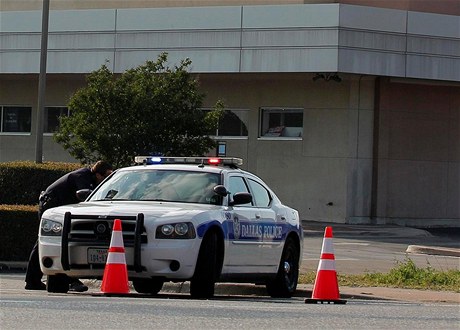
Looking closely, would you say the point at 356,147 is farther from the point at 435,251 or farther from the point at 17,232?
the point at 17,232

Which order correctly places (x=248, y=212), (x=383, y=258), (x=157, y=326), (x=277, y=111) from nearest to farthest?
(x=157, y=326), (x=248, y=212), (x=383, y=258), (x=277, y=111)

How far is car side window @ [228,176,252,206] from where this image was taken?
603 inches

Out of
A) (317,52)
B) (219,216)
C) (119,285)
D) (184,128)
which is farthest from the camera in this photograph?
(317,52)

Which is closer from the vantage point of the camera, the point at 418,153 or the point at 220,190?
the point at 220,190

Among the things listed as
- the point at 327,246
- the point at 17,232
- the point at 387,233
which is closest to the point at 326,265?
the point at 327,246

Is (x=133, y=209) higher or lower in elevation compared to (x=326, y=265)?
higher

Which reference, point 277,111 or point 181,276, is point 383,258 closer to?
point 181,276

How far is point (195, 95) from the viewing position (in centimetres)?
2931

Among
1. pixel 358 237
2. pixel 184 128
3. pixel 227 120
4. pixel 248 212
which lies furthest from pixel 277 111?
pixel 248 212

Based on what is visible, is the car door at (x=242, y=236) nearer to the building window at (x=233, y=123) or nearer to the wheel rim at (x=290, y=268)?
the wheel rim at (x=290, y=268)

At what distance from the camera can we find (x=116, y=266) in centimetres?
1316

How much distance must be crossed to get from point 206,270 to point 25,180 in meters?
14.8

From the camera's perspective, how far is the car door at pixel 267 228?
15.5 m

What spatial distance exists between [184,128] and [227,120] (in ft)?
32.9
